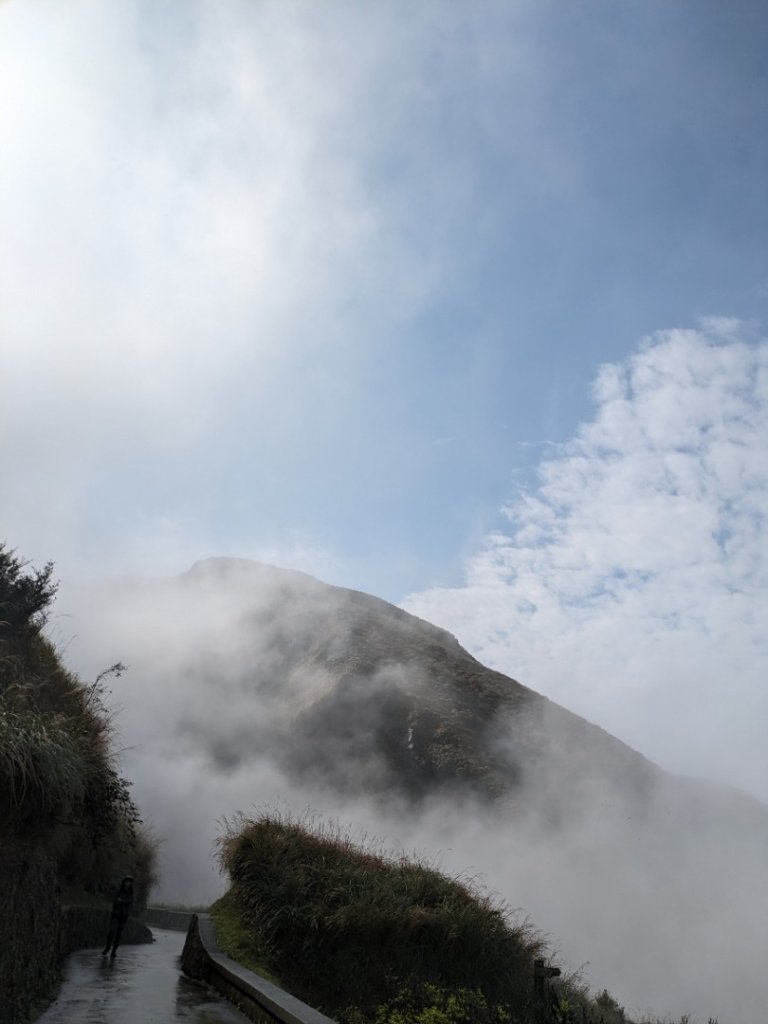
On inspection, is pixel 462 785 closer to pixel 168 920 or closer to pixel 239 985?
pixel 168 920

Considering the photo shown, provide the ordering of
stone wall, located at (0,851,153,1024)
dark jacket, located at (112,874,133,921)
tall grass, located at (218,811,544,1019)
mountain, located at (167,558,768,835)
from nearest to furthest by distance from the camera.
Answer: stone wall, located at (0,851,153,1024) < tall grass, located at (218,811,544,1019) < dark jacket, located at (112,874,133,921) < mountain, located at (167,558,768,835)

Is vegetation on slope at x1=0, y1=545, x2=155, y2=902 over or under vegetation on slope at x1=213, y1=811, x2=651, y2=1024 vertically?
over

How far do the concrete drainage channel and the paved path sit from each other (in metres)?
0.14

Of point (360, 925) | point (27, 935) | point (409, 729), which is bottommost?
point (360, 925)

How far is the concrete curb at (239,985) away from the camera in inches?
276

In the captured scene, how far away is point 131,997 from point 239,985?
1.40 meters

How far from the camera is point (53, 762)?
8.05 m

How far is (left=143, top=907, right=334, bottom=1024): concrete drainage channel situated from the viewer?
7.01 meters

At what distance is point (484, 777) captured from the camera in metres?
59.3

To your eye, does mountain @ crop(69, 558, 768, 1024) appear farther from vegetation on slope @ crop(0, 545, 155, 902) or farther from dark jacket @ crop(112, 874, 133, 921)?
dark jacket @ crop(112, 874, 133, 921)

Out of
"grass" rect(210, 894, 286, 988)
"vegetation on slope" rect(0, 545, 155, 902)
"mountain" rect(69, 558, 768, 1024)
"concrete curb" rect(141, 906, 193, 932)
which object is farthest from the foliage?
"mountain" rect(69, 558, 768, 1024)

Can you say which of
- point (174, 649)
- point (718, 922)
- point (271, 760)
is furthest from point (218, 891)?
point (718, 922)

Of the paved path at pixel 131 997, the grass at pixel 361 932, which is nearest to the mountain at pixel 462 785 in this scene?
the grass at pixel 361 932

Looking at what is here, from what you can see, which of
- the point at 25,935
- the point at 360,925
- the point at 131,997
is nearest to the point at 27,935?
the point at 25,935
